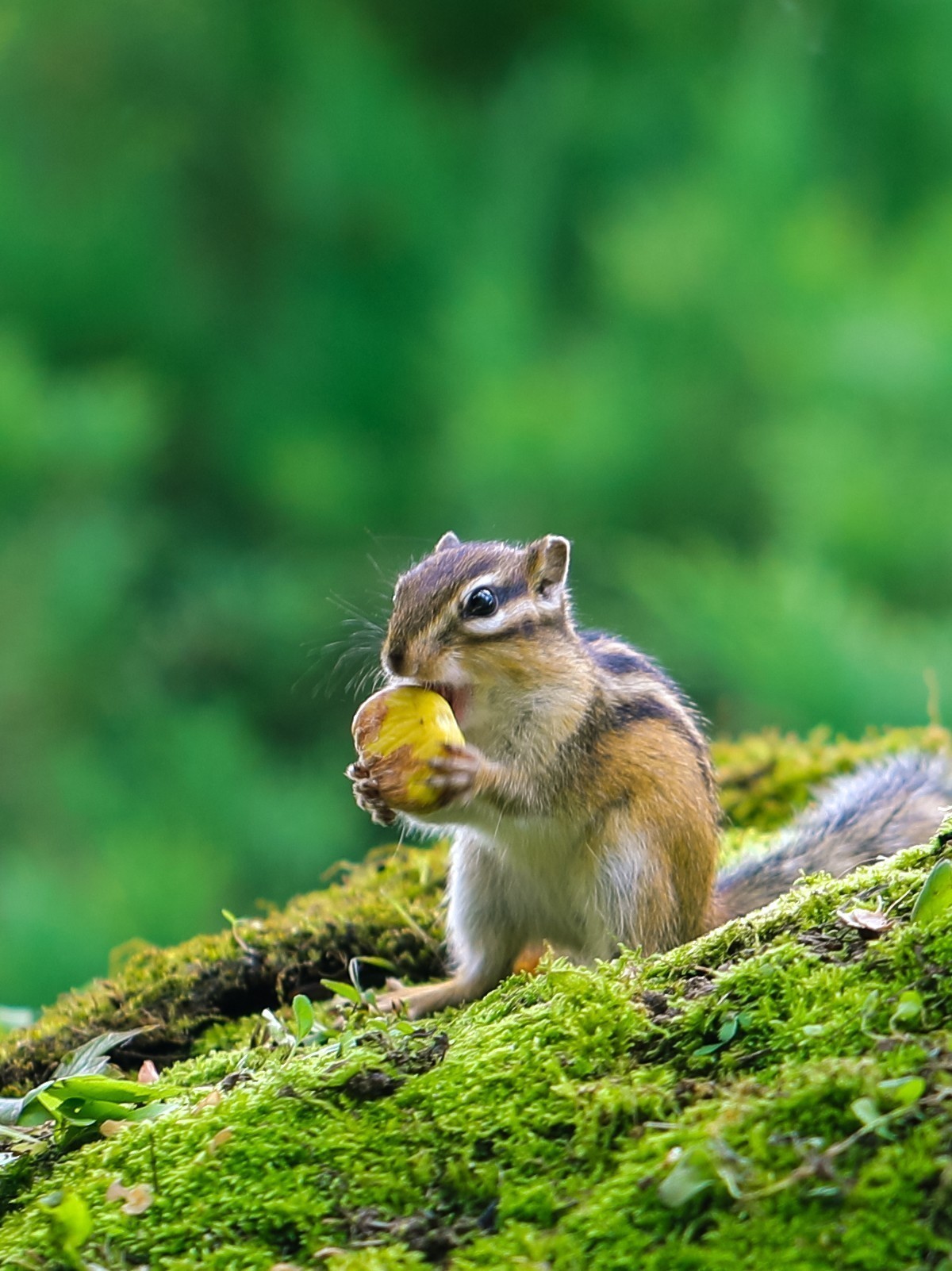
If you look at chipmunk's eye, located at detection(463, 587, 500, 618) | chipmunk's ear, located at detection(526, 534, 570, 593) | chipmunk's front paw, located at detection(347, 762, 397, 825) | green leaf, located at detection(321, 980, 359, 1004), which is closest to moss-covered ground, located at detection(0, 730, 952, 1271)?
green leaf, located at detection(321, 980, 359, 1004)

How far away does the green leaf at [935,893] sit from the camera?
68.9 inches

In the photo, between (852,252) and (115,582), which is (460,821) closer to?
(115,582)

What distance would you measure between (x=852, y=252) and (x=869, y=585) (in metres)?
2.02

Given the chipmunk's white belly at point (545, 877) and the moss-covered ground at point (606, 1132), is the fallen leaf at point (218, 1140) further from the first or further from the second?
the chipmunk's white belly at point (545, 877)

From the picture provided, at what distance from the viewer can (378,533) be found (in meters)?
7.59

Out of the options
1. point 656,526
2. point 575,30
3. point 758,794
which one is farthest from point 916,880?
point 575,30

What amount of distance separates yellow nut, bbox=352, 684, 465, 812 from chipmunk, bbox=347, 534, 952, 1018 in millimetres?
26

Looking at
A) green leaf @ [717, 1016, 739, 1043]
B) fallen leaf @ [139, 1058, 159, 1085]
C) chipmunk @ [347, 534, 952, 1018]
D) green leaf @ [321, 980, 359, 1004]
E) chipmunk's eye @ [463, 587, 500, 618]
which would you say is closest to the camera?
green leaf @ [717, 1016, 739, 1043]

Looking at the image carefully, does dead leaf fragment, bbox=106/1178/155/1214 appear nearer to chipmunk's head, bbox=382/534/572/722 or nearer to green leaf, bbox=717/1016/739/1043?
green leaf, bbox=717/1016/739/1043

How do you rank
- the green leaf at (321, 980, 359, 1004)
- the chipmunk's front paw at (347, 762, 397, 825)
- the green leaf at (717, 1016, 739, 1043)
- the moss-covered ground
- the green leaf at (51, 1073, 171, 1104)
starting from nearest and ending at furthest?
the moss-covered ground < the green leaf at (717, 1016, 739, 1043) < the green leaf at (51, 1073, 171, 1104) < the green leaf at (321, 980, 359, 1004) < the chipmunk's front paw at (347, 762, 397, 825)

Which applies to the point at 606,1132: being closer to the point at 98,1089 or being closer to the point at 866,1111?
the point at 866,1111

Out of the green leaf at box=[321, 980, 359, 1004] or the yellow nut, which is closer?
the green leaf at box=[321, 980, 359, 1004]

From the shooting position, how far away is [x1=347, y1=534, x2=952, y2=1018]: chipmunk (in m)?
2.79

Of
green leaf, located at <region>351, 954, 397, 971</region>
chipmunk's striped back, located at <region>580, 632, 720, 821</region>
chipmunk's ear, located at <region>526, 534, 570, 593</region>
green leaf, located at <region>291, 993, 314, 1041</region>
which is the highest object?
chipmunk's ear, located at <region>526, 534, 570, 593</region>
